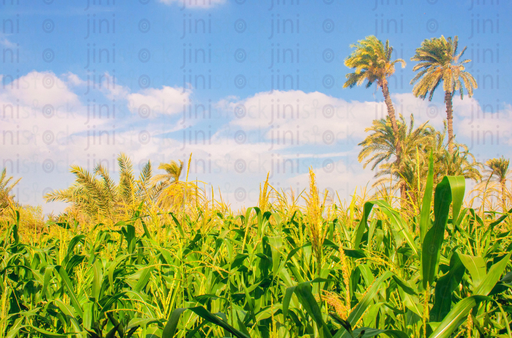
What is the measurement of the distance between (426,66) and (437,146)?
1268 centimetres

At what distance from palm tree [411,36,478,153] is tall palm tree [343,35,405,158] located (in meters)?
2.38

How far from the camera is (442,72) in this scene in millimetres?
31172

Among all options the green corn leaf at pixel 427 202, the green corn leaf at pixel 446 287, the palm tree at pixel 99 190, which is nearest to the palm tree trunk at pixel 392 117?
the palm tree at pixel 99 190

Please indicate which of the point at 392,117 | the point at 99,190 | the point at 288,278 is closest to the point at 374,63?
the point at 392,117

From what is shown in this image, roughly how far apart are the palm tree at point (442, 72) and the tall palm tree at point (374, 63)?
93.6 inches

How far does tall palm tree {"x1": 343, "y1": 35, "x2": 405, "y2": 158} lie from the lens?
31.0 metres

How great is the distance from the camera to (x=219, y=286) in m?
2.24

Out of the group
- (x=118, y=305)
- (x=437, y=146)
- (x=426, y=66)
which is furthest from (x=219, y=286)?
(x=426, y=66)

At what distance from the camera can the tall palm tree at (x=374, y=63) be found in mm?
31000

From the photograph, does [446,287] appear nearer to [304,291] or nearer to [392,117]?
[304,291]

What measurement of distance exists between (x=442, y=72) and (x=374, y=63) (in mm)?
6773

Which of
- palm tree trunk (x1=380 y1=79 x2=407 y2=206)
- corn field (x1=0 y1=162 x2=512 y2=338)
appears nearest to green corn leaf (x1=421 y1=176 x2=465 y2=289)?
corn field (x1=0 y1=162 x2=512 y2=338)

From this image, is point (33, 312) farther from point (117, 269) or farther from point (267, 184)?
point (267, 184)

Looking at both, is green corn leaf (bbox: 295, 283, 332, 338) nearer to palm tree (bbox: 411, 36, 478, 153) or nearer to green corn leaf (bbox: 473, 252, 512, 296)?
green corn leaf (bbox: 473, 252, 512, 296)
